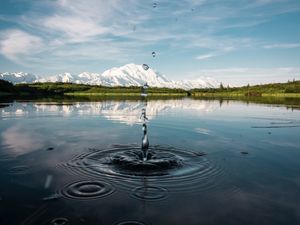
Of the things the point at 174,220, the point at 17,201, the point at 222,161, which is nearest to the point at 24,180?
the point at 17,201

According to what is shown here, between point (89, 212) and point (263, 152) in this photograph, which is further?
point (263, 152)

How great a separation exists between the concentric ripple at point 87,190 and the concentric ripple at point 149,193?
1042 millimetres

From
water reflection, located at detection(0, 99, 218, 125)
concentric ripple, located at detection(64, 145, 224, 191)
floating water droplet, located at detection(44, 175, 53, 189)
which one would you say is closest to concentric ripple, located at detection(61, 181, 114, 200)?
concentric ripple, located at detection(64, 145, 224, 191)

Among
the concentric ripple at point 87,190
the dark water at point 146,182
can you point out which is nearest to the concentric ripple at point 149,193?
the dark water at point 146,182

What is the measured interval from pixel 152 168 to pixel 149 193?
11.5 feet

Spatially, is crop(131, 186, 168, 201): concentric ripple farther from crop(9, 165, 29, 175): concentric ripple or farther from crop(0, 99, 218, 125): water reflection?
crop(0, 99, 218, 125): water reflection

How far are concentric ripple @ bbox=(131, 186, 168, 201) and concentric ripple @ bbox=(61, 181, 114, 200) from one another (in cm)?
104

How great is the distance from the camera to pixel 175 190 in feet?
40.9

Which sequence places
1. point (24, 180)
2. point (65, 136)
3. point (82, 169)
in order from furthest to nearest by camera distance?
point (65, 136), point (82, 169), point (24, 180)

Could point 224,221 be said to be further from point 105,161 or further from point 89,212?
point 105,161

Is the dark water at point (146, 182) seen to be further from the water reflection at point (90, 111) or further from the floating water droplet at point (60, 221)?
the water reflection at point (90, 111)

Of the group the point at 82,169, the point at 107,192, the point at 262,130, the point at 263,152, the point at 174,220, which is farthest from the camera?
the point at 262,130

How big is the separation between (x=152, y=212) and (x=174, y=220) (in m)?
0.89

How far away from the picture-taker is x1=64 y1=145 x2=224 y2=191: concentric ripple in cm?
1337
